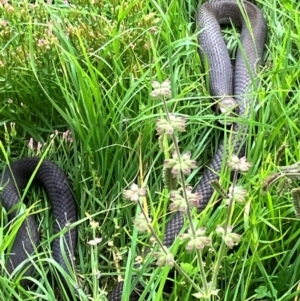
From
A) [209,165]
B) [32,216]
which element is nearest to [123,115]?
[209,165]

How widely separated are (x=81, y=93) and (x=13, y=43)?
34 cm

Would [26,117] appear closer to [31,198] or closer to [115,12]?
[31,198]

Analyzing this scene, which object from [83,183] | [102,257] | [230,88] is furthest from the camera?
[230,88]

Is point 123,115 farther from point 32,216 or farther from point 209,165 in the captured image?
point 32,216

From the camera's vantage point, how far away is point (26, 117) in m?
2.58

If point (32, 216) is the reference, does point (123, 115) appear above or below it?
above

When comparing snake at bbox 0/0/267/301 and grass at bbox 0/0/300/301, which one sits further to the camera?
snake at bbox 0/0/267/301

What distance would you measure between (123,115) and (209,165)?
1.09 ft

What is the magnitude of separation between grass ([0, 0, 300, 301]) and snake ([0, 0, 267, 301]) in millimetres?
42

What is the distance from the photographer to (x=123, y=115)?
7.95 ft

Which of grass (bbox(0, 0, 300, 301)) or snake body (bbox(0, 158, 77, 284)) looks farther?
snake body (bbox(0, 158, 77, 284))

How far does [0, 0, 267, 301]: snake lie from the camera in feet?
7.35

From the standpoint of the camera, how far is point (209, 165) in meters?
2.43

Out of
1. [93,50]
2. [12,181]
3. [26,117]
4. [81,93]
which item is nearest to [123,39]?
[93,50]
